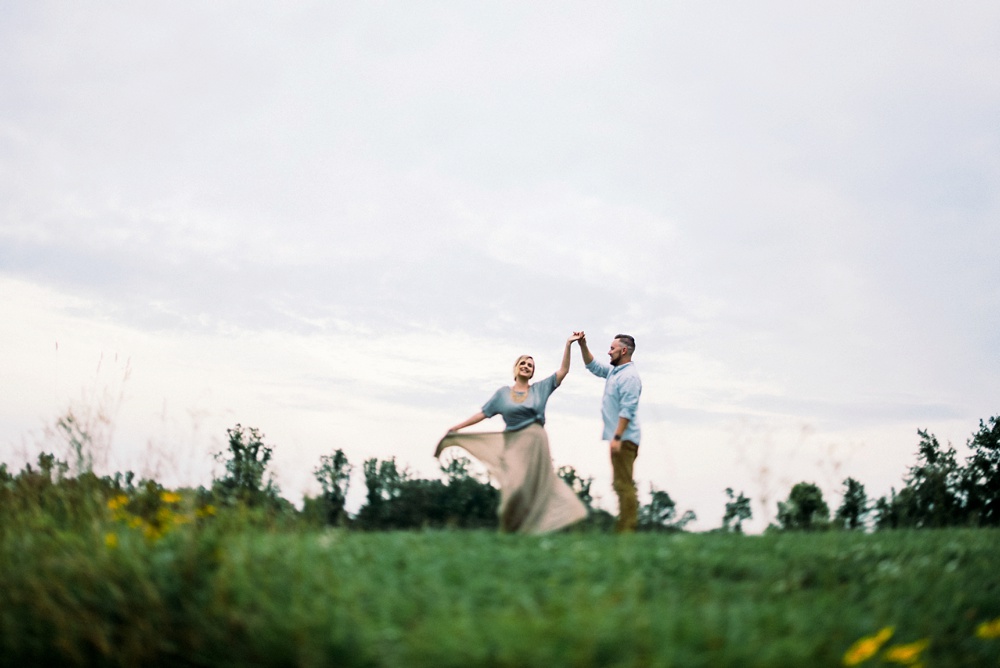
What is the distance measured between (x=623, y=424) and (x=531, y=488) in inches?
52.9

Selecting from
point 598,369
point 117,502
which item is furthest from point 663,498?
point 117,502

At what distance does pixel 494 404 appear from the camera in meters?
11.2

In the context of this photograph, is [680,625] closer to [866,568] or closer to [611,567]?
[611,567]

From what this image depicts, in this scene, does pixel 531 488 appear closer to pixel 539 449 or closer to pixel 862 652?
pixel 539 449

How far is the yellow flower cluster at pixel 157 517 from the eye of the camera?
7266 mm

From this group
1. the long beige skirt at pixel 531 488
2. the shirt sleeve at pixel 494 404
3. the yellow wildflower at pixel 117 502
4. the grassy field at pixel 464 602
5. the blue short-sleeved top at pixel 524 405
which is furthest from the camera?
the shirt sleeve at pixel 494 404

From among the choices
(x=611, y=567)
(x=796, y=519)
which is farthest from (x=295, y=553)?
(x=796, y=519)

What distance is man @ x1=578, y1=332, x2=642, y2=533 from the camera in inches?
433

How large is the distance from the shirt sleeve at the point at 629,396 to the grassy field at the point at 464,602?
3.10 m

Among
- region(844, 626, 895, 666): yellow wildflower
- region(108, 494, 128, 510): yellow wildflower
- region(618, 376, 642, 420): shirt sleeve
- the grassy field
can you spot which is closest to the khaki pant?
region(618, 376, 642, 420): shirt sleeve

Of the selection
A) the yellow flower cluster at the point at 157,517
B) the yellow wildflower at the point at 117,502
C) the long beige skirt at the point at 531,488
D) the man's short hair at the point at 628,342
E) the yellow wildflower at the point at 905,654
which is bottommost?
the yellow wildflower at the point at 905,654

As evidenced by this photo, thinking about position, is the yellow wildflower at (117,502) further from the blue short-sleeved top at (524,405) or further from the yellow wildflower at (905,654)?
the yellow wildflower at (905,654)

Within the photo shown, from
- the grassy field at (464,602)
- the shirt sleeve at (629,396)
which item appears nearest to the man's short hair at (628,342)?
the shirt sleeve at (629,396)

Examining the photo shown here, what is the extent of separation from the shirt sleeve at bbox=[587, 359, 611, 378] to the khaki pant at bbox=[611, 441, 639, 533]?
1039 mm
